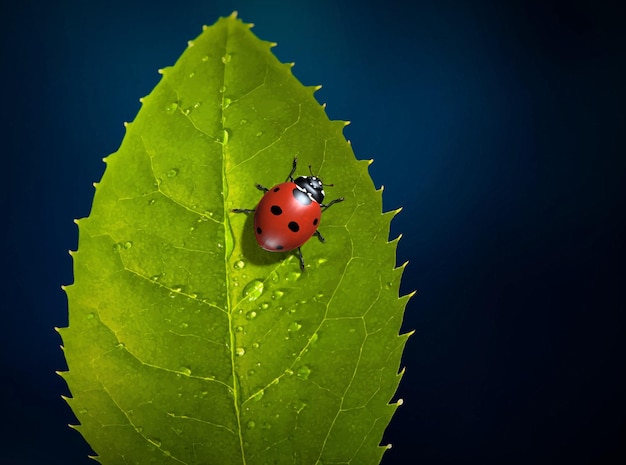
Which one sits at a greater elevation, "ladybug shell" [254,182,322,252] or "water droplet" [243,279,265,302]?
"ladybug shell" [254,182,322,252]

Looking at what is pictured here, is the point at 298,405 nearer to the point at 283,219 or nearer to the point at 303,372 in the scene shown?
the point at 303,372

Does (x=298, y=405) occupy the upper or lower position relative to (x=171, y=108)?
lower

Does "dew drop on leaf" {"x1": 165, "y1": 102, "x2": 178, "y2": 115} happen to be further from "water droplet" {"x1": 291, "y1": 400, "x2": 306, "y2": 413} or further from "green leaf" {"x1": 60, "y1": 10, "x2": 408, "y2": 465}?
"water droplet" {"x1": 291, "y1": 400, "x2": 306, "y2": 413}

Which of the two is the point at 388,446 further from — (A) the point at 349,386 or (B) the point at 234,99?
(B) the point at 234,99

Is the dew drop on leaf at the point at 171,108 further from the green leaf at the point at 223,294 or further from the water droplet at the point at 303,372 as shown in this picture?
the water droplet at the point at 303,372

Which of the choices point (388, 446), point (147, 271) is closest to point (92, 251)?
point (147, 271)

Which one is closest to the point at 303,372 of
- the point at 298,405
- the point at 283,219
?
the point at 298,405

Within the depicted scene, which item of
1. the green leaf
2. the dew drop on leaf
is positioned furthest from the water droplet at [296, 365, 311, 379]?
the dew drop on leaf

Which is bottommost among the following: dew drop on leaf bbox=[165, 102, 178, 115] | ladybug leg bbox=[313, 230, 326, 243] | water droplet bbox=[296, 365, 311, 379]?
water droplet bbox=[296, 365, 311, 379]
